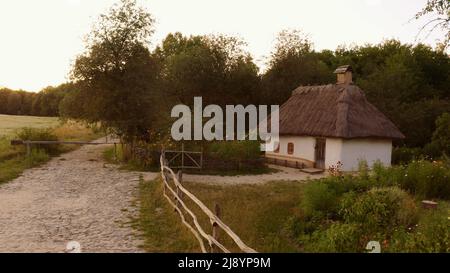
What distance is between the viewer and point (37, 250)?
773 cm

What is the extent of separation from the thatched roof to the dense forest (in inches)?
199

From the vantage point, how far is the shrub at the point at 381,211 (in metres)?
8.61

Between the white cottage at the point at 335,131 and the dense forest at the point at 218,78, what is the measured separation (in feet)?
16.7

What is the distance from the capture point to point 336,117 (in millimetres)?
20172

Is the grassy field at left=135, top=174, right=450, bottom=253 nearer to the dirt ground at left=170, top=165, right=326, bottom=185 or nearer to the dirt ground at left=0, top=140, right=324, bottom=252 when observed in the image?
the dirt ground at left=0, top=140, right=324, bottom=252

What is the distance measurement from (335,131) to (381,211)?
10.9 metres

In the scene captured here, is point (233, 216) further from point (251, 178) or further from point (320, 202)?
point (251, 178)

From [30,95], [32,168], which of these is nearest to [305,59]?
[32,168]

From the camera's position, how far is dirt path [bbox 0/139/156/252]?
27.1 ft

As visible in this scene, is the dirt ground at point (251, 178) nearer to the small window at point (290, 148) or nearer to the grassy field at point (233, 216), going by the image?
the grassy field at point (233, 216)

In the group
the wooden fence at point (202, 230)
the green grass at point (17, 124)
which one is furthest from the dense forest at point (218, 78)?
the green grass at point (17, 124)
